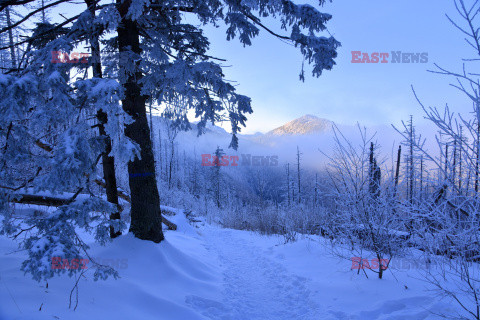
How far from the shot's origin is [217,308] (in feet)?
12.3

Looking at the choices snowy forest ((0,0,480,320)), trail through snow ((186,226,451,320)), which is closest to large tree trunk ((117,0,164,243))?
snowy forest ((0,0,480,320))

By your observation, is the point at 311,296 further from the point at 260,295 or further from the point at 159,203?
the point at 159,203

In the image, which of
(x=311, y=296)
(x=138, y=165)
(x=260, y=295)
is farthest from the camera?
(x=138, y=165)

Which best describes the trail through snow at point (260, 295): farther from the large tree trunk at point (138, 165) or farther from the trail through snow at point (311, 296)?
the large tree trunk at point (138, 165)

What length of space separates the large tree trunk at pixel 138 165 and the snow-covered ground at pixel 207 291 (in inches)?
12.1

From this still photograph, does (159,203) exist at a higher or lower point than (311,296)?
higher

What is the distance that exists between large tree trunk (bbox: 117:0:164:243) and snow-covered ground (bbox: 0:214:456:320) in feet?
1.01

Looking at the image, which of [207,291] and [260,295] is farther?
[260,295]

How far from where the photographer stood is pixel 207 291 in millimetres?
4223

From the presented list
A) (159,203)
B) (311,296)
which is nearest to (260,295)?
(311,296)

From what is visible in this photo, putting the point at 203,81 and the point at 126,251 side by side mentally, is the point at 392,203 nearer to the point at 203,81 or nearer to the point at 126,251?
the point at 203,81

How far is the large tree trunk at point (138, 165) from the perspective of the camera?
4873 millimetres

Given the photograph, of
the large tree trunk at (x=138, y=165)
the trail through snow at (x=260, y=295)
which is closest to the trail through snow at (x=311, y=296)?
the trail through snow at (x=260, y=295)

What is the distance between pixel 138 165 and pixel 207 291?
2.63 meters
